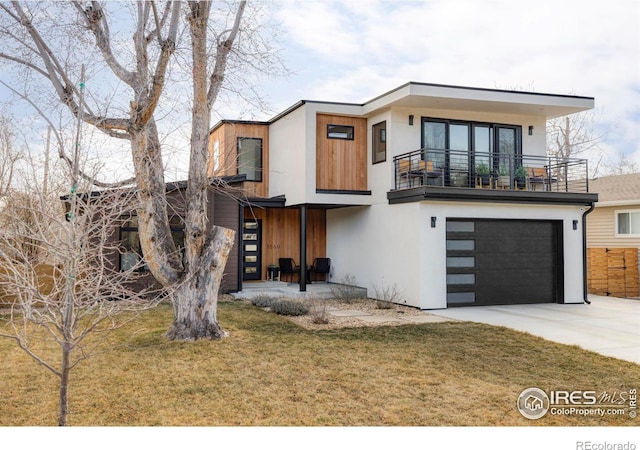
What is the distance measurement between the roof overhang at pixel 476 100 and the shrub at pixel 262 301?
18.2 feet

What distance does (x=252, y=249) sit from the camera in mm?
17250

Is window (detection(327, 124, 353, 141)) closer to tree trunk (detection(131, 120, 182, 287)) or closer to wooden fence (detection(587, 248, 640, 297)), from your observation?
Answer: tree trunk (detection(131, 120, 182, 287))

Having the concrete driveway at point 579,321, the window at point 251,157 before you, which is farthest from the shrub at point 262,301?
the window at point 251,157

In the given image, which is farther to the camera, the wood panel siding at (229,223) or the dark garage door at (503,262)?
the wood panel siding at (229,223)

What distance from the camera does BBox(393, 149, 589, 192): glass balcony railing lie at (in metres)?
13.3

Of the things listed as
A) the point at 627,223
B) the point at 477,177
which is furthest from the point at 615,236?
the point at 477,177

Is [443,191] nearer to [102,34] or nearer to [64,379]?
[102,34]

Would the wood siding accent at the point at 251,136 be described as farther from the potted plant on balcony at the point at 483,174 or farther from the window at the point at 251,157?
the potted plant on balcony at the point at 483,174

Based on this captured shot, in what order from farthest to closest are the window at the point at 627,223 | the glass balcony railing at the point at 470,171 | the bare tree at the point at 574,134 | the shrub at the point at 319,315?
the bare tree at the point at 574,134 → the window at the point at 627,223 → the glass balcony railing at the point at 470,171 → the shrub at the point at 319,315

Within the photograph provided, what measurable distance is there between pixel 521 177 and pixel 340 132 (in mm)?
4863

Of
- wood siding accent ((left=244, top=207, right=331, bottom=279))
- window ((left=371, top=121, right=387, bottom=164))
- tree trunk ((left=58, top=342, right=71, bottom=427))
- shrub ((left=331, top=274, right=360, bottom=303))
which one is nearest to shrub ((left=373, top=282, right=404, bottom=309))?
shrub ((left=331, top=274, right=360, bottom=303))

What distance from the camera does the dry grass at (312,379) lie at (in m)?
5.03

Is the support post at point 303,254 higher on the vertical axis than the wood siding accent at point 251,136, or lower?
lower
